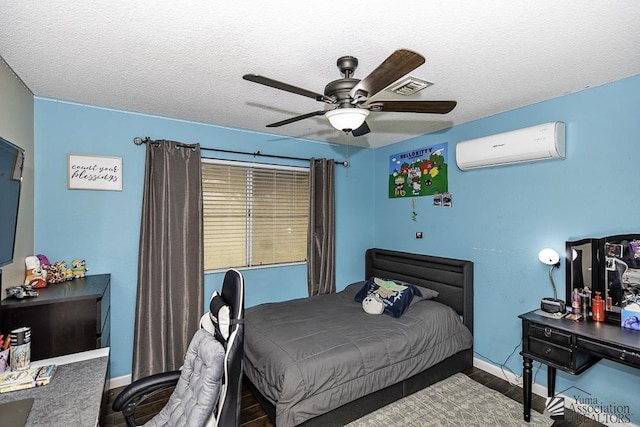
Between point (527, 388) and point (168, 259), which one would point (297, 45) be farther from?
point (527, 388)

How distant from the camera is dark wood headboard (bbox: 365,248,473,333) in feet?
10.6

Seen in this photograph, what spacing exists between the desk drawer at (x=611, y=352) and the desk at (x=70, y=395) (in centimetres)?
268

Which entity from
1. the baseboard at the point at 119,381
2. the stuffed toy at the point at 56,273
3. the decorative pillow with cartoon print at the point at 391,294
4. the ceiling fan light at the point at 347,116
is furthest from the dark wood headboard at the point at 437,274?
the stuffed toy at the point at 56,273

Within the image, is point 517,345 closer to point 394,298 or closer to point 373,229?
point 394,298

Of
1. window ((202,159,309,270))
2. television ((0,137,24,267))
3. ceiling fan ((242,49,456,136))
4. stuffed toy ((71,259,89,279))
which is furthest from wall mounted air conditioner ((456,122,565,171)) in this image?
stuffed toy ((71,259,89,279))

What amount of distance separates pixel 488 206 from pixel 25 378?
11.6 ft

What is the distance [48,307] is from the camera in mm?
1996

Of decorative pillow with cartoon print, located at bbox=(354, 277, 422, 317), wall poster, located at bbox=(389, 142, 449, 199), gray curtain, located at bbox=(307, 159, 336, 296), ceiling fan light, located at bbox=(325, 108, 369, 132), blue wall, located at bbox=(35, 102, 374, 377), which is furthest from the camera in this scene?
gray curtain, located at bbox=(307, 159, 336, 296)

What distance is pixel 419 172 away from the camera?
3871 millimetres

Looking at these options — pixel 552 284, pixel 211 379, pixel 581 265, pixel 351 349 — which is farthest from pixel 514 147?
pixel 211 379

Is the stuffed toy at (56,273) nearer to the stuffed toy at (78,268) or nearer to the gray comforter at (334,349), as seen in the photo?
the stuffed toy at (78,268)

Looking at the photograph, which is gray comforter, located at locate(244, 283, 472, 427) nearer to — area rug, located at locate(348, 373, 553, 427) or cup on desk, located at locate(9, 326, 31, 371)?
area rug, located at locate(348, 373, 553, 427)

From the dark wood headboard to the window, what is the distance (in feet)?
3.44

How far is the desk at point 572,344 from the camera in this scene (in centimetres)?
193
